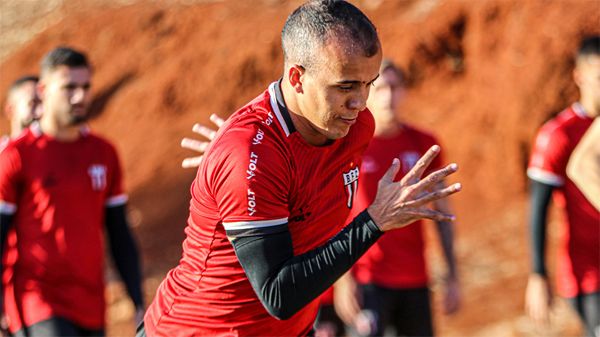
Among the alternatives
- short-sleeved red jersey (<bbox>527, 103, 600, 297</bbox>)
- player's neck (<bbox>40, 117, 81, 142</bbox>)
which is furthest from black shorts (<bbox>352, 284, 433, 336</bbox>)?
player's neck (<bbox>40, 117, 81, 142</bbox>)

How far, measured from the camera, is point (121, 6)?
76.3 feet

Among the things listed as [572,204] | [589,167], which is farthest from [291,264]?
[572,204]

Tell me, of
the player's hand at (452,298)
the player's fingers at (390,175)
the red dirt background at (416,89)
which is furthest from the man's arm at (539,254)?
the red dirt background at (416,89)

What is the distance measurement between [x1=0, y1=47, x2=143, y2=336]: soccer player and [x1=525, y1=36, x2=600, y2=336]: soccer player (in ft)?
9.39

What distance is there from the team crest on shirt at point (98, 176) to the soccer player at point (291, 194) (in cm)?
241

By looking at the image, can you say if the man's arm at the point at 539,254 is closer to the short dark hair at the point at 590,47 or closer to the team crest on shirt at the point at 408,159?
the team crest on shirt at the point at 408,159

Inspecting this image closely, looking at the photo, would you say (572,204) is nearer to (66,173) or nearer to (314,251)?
(66,173)

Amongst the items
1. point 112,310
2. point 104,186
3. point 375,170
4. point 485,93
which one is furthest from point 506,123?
point 104,186

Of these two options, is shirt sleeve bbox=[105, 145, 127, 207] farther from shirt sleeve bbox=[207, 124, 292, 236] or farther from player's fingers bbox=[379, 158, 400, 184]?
player's fingers bbox=[379, 158, 400, 184]

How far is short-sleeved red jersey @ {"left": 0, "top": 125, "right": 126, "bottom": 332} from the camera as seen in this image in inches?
233

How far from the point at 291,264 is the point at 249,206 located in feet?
0.86

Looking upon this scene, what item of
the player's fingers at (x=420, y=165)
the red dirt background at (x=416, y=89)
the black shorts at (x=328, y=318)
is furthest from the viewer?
the red dirt background at (x=416, y=89)

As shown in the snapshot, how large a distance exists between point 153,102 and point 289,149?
16.8 metres

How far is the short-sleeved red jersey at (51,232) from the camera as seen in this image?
5906 mm
